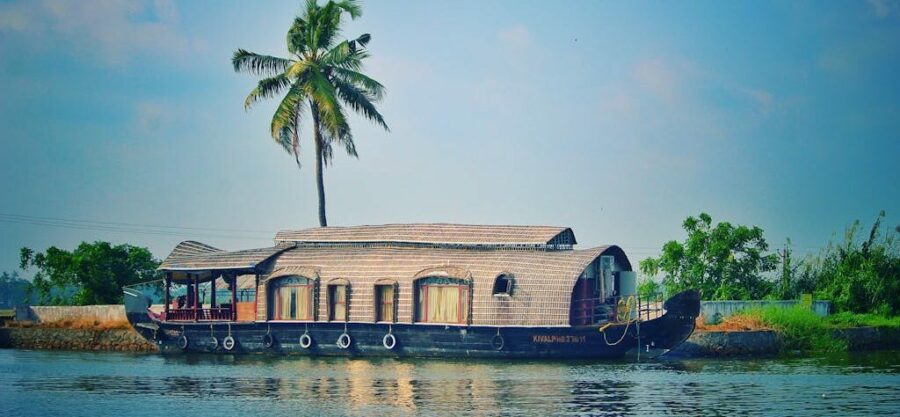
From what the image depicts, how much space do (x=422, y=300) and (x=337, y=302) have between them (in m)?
2.42

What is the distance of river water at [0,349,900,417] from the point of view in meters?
19.5

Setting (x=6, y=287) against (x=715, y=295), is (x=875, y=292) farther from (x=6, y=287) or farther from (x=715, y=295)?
(x=6, y=287)

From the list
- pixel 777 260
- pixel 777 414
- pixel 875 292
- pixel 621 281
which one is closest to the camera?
pixel 777 414

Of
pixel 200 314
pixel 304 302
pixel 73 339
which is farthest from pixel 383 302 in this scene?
pixel 73 339

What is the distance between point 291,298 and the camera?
99.1 feet

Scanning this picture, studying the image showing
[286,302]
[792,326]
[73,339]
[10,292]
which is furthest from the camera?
[10,292]

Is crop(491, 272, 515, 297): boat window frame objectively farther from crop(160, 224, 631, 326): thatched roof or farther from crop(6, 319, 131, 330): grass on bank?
crop(6, 319, 131, 330): grass on bank

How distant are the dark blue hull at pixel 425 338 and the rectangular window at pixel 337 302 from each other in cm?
31

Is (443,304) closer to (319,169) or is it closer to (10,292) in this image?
(319,169)

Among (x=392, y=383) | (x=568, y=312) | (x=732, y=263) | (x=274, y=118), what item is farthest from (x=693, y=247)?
(x=392, y=383)

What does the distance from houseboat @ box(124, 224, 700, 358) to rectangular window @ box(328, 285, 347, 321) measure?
0.03 metres

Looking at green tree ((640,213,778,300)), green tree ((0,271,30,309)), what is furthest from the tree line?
green tree ((0,271,30,309))

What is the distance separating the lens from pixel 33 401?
68.8ft

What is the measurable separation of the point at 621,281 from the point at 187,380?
11577mm
